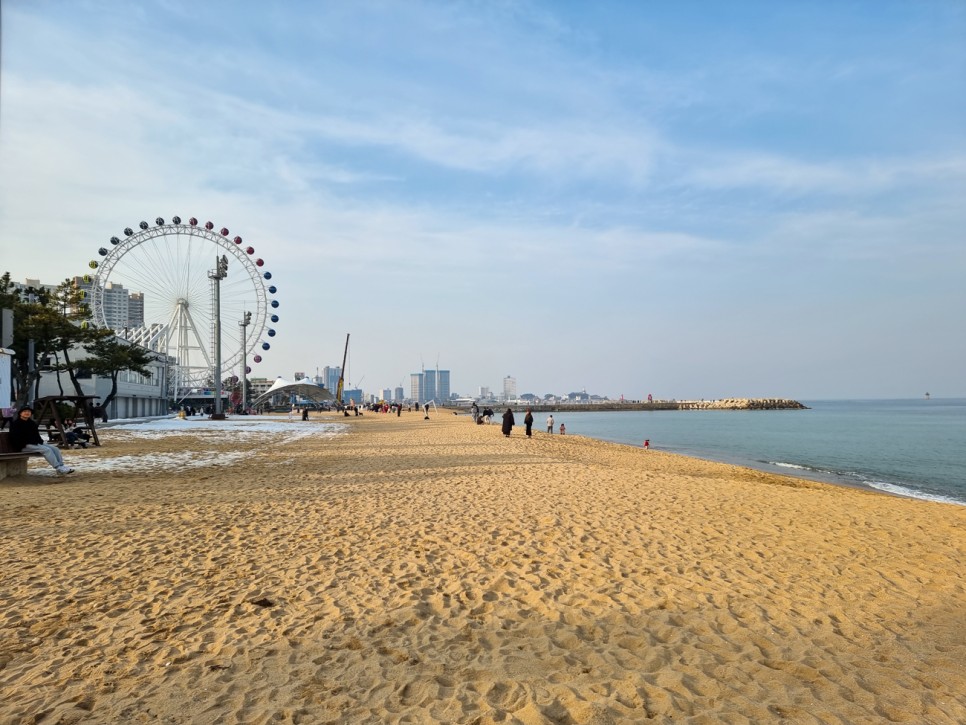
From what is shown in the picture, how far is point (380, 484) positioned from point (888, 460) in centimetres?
2716

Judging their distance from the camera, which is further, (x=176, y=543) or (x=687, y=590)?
(x=176, y=543)

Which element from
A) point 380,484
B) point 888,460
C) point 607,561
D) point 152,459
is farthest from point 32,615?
point 888,460

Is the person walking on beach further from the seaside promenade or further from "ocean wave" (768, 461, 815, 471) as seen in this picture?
the seaside promenade

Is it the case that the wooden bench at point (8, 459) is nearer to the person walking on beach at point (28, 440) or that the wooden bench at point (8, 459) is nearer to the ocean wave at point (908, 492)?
the person walking on beach at point (28, 440)

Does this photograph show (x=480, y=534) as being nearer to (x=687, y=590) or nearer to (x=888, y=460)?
(x=687, y=590)

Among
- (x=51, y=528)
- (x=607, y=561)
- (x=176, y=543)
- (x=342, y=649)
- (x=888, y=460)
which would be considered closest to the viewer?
(x=342, y=649)

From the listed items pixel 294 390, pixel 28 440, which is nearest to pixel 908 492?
pixel 28 440

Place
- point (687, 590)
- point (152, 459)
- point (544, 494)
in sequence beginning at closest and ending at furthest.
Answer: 1. point (687, 590)
2. point (544, 494)
3. point (152, 459)

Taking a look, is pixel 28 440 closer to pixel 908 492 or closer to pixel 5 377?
pixel 5 377

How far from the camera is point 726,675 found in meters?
4.05

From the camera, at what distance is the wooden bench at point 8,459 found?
11.8 meters

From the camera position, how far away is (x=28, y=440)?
1242cm

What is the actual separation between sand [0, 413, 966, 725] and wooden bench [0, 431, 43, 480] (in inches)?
89.5

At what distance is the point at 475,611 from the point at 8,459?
Answer: 37.8ft
